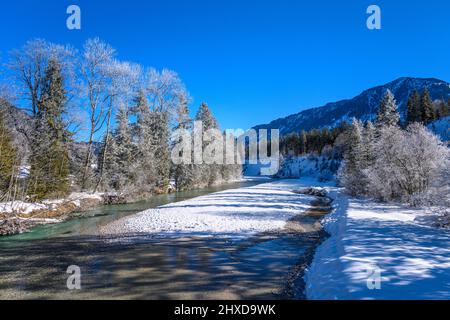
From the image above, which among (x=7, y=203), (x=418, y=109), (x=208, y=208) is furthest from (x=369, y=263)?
(x=418, y=109)

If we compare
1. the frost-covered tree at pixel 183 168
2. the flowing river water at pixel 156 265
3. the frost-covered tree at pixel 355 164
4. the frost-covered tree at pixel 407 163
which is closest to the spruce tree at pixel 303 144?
the frost-covered tree at pixel 355 164

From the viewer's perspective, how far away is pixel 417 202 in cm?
2075

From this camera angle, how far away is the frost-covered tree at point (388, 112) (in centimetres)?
3797

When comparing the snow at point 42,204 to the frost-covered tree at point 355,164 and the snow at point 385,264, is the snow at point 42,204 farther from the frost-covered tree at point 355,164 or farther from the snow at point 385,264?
the frost-covered tree at point 355,164

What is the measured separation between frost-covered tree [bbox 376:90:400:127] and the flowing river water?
29871mm

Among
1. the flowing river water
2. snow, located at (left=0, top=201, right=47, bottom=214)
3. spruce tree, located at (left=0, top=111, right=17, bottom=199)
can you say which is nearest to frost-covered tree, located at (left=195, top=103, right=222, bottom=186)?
snow, located at (left=0, top=201, right=47, bottom=214)

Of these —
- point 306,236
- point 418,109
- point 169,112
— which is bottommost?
point 306,236

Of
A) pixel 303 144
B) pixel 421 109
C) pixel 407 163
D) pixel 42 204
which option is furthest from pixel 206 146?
pixel 303 144

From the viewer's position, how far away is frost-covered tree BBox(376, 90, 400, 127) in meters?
38.0

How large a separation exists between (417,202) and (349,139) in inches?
1155

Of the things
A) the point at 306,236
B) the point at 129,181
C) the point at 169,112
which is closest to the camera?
the point at 306,236

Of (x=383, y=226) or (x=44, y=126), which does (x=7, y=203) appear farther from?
(x=383, y=226)

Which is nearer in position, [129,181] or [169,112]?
[129,181]

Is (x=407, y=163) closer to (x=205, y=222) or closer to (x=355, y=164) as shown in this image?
(x=205, y=222)
